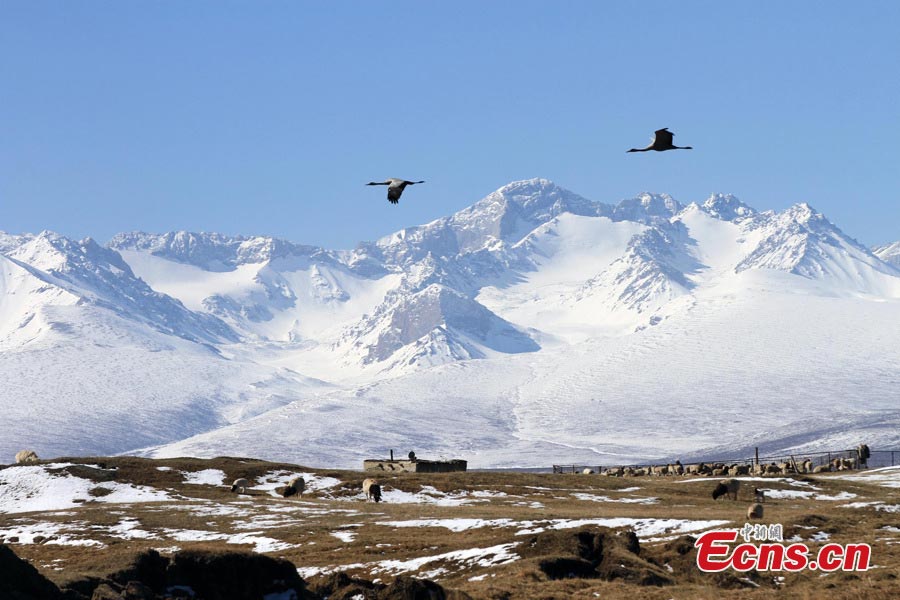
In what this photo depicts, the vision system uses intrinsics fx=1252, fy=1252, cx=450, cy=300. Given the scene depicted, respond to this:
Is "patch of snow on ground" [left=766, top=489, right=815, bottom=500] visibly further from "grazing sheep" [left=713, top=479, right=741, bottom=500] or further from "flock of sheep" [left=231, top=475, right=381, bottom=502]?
"flock of sheep" [left=231, top=475, right=381, bottom=502]

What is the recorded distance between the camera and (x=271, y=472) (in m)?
81.3

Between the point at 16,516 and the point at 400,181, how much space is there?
36.4m

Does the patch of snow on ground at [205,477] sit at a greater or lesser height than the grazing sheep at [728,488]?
greater

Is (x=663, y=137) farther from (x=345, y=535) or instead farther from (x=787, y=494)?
(x=787, y=494)

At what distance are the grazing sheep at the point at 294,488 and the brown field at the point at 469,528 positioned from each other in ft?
3.48

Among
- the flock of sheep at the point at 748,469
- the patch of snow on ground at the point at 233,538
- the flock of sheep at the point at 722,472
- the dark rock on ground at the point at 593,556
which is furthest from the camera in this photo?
the flock of sheep at the point at 748,469

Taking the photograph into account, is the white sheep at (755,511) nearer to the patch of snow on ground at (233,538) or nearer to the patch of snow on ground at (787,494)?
the patch of snow on ground at (233,538)

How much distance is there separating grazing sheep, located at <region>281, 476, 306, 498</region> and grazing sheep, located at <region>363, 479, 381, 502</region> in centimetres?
415

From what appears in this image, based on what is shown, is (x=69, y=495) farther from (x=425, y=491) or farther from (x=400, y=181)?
(x=400, y=181)

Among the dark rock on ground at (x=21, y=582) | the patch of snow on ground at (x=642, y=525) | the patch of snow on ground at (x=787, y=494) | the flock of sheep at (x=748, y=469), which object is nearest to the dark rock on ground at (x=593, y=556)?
the patch of snow on ground at (x=642, y=525)

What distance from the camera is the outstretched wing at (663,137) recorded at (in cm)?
3410

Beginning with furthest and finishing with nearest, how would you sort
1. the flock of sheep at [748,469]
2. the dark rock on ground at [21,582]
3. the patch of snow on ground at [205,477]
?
the flock of sheep at [748,469], the patch of snow on ground at [205,477], the dark rock on ground at [21,582]

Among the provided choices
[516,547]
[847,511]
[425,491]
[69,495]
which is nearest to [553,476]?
[425,491]

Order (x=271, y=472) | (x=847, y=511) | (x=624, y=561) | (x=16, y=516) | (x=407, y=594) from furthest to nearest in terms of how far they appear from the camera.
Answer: (x=271, y=472) < (x=16, y=516) < (x=847, y=511) < (x=624, y=561) < (x=407, y=594)
